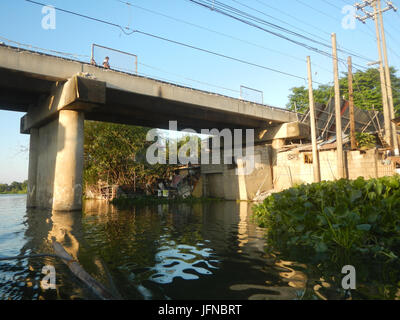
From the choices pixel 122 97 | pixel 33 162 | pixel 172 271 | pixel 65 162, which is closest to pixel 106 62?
pixel 122 97

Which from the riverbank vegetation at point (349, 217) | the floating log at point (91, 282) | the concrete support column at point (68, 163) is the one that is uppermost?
the concrete support column at point (68, 163)

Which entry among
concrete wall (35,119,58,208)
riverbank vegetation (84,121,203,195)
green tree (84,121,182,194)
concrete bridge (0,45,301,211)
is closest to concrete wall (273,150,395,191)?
concrete bridge (0,45,301,211)

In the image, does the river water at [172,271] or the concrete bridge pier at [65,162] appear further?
the concrete bridge pier at [65,162]

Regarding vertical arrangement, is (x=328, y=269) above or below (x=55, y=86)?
below

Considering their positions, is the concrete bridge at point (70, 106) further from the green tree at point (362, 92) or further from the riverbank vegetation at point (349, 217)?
the green tree at point (362, 92)

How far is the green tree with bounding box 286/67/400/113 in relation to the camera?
38250 millimetres

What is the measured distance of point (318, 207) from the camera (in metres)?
6.25

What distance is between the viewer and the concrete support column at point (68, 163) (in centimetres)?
1488

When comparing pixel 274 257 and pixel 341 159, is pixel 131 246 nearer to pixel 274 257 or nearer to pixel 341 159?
pixel 274 257

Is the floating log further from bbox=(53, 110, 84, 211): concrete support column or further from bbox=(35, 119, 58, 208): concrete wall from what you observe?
bbox=(35, 119, 58, 208): concrete wall

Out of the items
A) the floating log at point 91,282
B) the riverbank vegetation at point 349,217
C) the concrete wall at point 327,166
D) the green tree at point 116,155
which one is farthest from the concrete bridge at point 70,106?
the riverbank vegetation at point 349,217

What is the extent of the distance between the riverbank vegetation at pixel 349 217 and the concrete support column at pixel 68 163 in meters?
12.1
